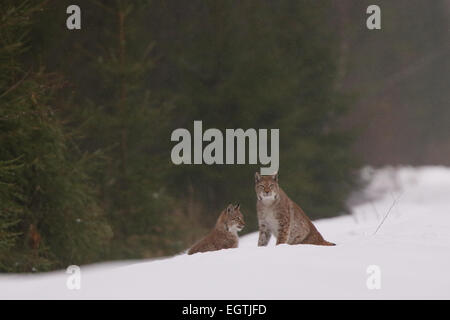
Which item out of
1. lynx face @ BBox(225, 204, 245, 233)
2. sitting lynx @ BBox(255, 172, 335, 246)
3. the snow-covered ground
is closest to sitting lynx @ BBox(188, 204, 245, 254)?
lynx face @ BBox(225, 204, 245, 233)

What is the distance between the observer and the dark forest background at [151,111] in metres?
9.47

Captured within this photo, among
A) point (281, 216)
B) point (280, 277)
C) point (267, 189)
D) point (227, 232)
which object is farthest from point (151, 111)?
point (280, 277)

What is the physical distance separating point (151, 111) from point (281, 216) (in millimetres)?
6975

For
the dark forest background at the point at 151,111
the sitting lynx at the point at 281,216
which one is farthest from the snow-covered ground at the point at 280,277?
the dark forest background at the point at 151,111

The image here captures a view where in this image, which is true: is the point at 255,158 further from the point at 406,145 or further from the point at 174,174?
the point at 406,145

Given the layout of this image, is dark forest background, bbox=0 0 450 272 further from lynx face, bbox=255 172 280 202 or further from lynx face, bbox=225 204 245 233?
lynx face, bbox=255 172 280 202

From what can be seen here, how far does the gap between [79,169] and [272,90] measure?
816 cm

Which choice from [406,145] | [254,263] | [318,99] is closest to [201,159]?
[318,99]

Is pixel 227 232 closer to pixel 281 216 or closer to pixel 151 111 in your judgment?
pixel 281 216

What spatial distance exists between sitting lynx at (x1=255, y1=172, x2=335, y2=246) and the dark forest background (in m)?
3.15

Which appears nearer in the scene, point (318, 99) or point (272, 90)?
point (272, 90)

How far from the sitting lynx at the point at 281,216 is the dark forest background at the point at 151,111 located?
315cm

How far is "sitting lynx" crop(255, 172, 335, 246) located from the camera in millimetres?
7305
